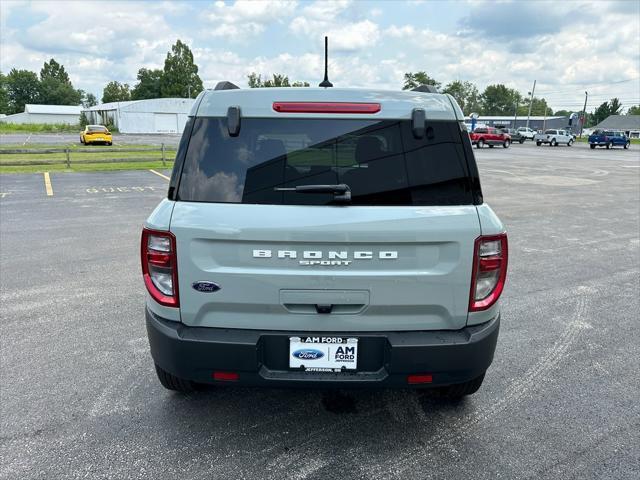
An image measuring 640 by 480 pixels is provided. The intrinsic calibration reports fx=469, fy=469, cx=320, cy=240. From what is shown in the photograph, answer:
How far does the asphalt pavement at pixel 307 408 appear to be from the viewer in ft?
8.27

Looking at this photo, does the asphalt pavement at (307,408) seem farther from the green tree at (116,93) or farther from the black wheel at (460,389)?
the green tree at (116,93)

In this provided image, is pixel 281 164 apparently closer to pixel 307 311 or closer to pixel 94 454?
pixel 307 311

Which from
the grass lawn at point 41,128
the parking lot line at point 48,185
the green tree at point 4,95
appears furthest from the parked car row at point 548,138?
the green tree at point 4,95

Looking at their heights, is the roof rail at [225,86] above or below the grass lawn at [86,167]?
above

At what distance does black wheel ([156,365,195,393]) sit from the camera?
9.43ft

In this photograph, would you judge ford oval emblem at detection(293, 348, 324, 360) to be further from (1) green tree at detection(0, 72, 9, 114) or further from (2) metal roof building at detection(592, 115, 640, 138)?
(1) green tree at detection(0, 72, 9, 114)

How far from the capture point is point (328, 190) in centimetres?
236

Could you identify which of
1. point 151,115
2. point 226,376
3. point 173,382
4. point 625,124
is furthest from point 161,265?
point 625,124

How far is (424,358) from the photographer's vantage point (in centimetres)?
239

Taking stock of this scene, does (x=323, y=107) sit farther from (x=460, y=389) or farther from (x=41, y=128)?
(x=41, y=128)

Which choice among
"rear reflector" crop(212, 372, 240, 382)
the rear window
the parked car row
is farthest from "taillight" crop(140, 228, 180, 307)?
the parked car row

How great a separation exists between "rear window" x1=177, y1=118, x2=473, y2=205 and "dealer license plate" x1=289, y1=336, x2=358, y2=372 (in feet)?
2.35

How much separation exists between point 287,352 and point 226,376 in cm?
35

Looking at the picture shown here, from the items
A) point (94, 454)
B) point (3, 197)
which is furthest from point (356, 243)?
point (3, 197)
